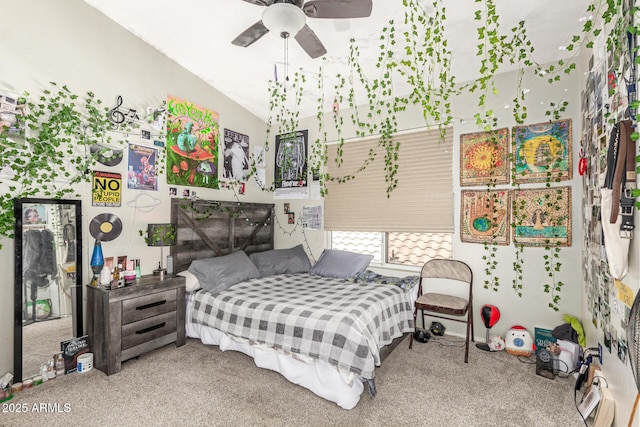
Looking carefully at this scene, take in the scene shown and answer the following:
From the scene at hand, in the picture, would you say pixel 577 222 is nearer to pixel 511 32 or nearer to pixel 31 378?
pixel 511 32

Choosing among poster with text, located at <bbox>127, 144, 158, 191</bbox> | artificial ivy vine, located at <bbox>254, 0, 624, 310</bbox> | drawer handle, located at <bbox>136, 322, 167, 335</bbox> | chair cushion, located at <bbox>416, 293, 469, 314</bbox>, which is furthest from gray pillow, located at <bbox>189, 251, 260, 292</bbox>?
chair cushion, located at <bbox>416, 293, 469, 314</bbox>

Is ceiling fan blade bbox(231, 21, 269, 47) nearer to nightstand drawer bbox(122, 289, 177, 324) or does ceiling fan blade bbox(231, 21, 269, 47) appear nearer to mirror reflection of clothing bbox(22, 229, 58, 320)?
mirror reflection of clothing bbox(22, 229, 58, 320)

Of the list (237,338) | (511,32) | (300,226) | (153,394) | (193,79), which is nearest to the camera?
(153,394)

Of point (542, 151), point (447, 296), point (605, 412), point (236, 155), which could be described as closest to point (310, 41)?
point (236, 155)

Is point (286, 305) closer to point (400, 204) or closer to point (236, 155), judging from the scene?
point (400, 204)

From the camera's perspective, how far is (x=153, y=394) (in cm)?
224

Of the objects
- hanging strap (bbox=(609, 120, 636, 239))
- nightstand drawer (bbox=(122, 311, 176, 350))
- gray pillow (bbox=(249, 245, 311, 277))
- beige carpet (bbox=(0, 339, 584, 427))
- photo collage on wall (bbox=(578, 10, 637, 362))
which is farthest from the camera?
gray pillow (bbox=(249, 245, 311, 277))

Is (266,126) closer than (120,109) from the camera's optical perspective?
No

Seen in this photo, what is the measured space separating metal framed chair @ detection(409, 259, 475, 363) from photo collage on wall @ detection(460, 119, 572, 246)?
358 millimetres

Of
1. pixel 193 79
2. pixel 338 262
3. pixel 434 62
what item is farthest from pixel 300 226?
pixel 434 62

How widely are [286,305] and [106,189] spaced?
2.06m

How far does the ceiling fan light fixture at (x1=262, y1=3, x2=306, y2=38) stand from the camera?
6.15ft

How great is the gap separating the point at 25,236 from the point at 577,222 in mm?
4654

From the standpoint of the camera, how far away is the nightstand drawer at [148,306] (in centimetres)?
265
